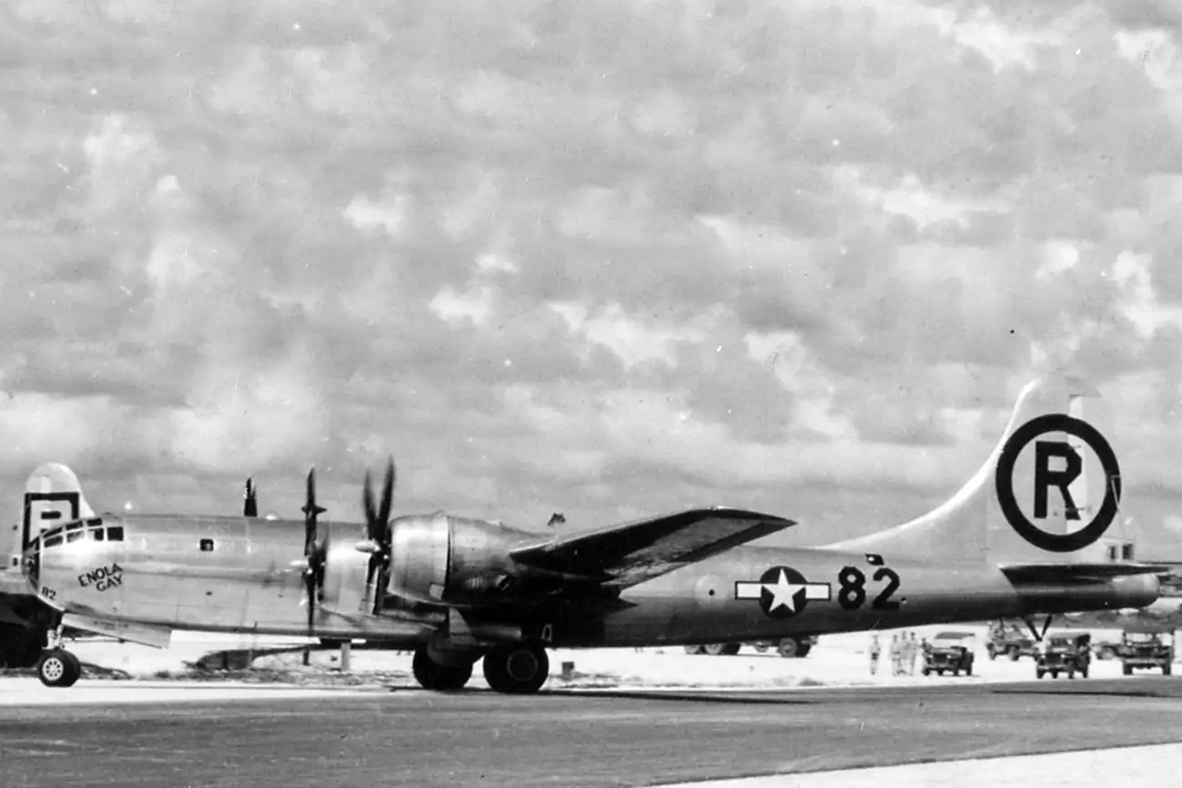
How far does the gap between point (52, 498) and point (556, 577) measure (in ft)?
65.1

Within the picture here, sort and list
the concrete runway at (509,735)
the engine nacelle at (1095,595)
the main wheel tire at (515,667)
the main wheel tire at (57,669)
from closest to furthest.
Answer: the concrete runway at (509,735)
the main wheel tire at (515,667)
the main wheel tire at (57,669)
the engine nacelle at (1095,595)

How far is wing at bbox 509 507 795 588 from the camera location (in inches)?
1152

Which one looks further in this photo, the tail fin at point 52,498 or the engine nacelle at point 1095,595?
the tail fin at point 52,498

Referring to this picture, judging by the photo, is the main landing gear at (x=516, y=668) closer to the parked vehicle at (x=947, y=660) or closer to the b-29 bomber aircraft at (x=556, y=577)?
the b-29 bomber aircraft at (x=556, y=577)

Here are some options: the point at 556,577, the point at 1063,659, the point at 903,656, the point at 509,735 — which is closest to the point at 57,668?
the point at 556,577

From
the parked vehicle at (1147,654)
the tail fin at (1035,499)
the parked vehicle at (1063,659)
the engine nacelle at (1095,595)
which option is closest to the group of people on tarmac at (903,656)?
the parked vehicle at (1063,659)

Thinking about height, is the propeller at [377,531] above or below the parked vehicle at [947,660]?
above

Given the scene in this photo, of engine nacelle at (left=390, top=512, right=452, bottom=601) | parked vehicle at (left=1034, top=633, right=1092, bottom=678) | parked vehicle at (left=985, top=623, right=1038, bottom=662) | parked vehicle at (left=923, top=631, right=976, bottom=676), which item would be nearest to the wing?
engine nacelle at (left=390, top=512, right=452, bottom=601)

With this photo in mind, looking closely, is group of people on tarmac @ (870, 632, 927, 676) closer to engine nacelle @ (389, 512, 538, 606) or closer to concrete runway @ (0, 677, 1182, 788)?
concrete runway @ (0, 677, 1182, 788)

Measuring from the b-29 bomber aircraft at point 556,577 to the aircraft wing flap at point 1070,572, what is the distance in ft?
0.15

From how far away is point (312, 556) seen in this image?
32625 millimetres

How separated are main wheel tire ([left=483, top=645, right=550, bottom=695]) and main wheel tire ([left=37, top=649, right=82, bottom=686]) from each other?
28.3 feet

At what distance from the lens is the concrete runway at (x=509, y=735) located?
54.5ft

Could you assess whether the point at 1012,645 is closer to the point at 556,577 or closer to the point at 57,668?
the point at 556,577
